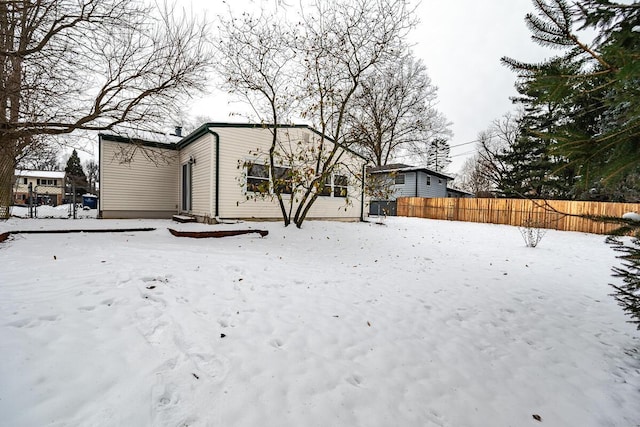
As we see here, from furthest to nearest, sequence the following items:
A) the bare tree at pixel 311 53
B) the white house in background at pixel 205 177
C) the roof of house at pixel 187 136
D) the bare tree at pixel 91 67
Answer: the white house in background at pixel 205 177 → the roof of house at pixel 187 136 → the bare tree at pixel 311 53 → the bare tree at pixel 91 67

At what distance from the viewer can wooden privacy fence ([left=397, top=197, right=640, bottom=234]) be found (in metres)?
11.5

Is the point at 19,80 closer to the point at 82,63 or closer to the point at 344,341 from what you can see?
the point at 82,63

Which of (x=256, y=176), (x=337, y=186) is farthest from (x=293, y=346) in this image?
(x=337, y=186)

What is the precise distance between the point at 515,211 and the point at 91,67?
59.4 feet

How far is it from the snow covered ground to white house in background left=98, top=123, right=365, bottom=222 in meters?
5.04

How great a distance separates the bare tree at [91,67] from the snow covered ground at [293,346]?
3102 millimetres

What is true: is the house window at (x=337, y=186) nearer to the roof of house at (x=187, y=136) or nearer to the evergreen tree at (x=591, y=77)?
the roof of house at (x=187, y=136)

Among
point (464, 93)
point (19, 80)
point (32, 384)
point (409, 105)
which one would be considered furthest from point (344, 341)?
point (409, 105)

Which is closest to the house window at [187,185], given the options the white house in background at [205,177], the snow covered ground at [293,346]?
the white house in background at [205,177]

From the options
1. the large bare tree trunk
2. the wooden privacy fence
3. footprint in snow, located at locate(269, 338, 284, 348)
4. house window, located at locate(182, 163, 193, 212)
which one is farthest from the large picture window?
the wooden privacy fence

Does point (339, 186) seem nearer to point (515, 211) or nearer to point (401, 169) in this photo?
point (515, 211)

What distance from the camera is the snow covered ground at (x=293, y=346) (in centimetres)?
182

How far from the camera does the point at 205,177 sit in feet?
32.4

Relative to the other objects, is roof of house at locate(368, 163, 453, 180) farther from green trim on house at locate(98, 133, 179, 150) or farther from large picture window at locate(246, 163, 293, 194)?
green trim on house at locate(98, 133, 179, 150)
